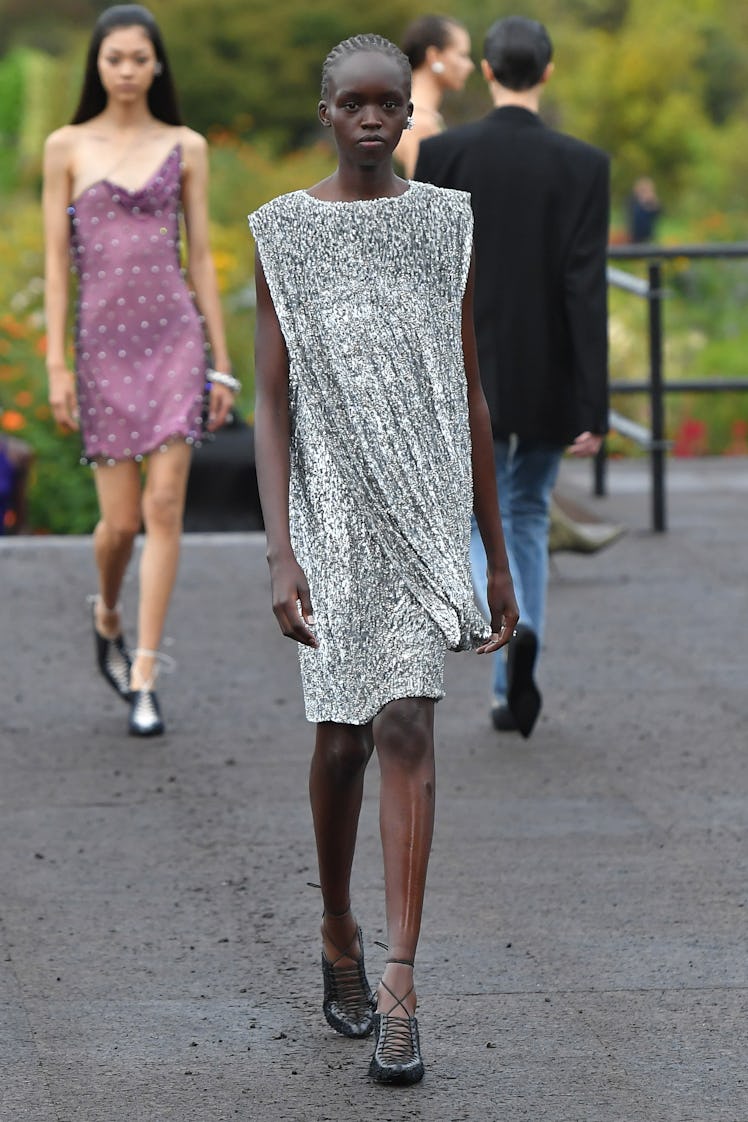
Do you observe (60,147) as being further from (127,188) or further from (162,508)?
(162,508)

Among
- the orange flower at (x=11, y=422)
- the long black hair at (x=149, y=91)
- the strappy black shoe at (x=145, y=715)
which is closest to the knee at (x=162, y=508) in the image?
the strappy black shoe at (x=145, y=715)

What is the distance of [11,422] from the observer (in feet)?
35.6

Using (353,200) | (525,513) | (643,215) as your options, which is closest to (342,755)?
(353,200)

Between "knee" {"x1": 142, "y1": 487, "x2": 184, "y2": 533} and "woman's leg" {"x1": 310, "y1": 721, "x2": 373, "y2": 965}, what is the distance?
2.62m

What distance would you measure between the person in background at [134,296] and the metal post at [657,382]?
13.1ft

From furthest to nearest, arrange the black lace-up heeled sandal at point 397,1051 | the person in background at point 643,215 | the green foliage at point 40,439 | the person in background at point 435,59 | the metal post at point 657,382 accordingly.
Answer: the person in background at point 643,215 → the green foliage at point 40,439 → the metal post at point 657,382 → the person in background at point 435,59 → the black lace-up heeled sandal at point 397,1051

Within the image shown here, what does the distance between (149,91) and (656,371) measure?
14.0 ft

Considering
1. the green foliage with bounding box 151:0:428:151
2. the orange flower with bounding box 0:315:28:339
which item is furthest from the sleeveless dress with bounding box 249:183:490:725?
the green foliage with bounding box 151:0:428:151

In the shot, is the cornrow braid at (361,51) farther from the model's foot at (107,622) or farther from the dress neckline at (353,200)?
the model's foot at (107,622)

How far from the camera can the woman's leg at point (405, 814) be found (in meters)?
3.95

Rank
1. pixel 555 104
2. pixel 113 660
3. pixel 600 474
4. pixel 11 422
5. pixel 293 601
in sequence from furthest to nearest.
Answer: pixel 555 104, pixel 600 474, pixel 11 422, pixel 113 660, pixel 293 601

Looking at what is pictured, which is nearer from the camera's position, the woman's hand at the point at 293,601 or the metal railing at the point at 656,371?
the woman's hand at the point at 293,601

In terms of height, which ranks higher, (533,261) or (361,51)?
(361,51)

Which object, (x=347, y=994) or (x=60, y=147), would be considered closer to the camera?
(x=347, y=994)
